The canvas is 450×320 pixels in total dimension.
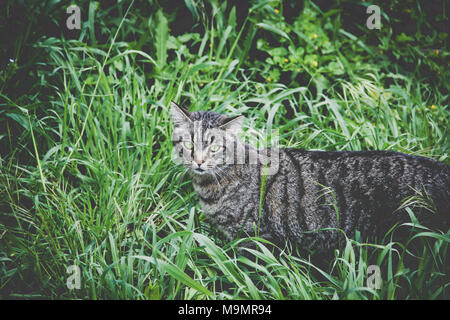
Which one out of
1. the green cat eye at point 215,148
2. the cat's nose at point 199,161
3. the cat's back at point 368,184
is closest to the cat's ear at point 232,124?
the green cat eye at point 215,148

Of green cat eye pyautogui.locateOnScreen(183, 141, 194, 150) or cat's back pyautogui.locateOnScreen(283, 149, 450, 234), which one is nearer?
cat's back pyautogui.locateOnScreen(283, 149, 450, 234)

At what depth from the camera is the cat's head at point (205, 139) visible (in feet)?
7.07

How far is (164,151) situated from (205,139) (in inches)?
20.3

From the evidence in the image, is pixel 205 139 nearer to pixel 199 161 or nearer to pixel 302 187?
pixel 199 161

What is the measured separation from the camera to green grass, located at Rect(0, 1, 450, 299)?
1.81 meters

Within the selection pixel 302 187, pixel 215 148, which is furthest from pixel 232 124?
pixel 302 187

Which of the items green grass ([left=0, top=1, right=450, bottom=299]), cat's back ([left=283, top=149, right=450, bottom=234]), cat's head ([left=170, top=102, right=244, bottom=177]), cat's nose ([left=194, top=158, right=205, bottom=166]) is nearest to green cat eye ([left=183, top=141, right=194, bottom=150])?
cat's head ([left=170, top=102, right=244, bottom=177])

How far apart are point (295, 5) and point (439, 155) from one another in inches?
72.0

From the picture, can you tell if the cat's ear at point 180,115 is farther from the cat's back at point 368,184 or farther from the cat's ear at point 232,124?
the cat's back at point 368,184

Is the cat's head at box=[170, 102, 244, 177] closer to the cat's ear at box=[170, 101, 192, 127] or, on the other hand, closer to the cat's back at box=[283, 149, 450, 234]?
the cat's ear at box=[170, 101, 192, 127]

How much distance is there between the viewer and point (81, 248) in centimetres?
204

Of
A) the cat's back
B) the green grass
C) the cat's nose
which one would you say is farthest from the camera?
the cat's nose

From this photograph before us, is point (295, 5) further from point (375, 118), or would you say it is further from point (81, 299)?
point (81, 299)

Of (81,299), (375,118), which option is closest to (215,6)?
(375,118)
